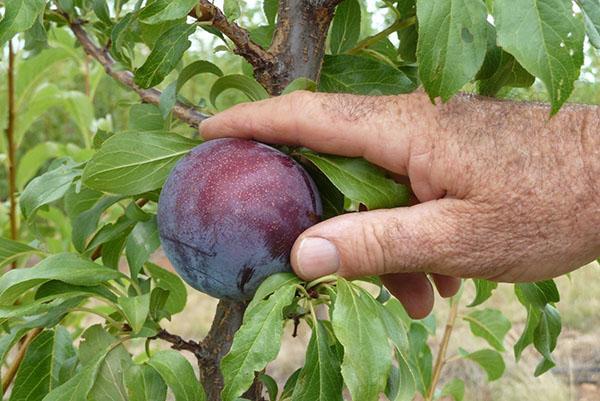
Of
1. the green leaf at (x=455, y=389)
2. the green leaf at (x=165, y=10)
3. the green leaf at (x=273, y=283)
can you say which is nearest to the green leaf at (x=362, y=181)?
the green leaf at (x=273, y=283)

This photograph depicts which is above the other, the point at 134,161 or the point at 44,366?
the point at 134,161

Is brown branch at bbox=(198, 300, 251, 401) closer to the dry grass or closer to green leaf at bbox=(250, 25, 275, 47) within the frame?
green leaf at bbox=(250, 25, 275, 47)

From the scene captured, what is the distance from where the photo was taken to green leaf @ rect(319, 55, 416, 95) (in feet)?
3.41

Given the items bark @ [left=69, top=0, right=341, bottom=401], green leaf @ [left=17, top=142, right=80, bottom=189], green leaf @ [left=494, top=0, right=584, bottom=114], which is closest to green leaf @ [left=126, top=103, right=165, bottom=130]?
bark @ [left=69, top=0, right=341, bottom=401]

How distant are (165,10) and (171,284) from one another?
1.98ft

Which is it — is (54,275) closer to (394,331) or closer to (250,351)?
(250,351)

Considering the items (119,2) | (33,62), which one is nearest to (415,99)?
(119,2)

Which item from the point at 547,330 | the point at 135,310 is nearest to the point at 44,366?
the point at 135,310

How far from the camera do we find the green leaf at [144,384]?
925mm

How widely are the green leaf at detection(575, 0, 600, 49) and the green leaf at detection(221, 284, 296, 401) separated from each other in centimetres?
41

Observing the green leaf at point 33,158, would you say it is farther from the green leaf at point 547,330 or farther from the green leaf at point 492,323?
the green leaf at point 547,330

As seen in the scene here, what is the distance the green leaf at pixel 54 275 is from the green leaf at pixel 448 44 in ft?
1.48

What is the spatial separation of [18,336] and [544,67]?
722 millimetres

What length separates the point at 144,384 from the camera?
3.06ft
